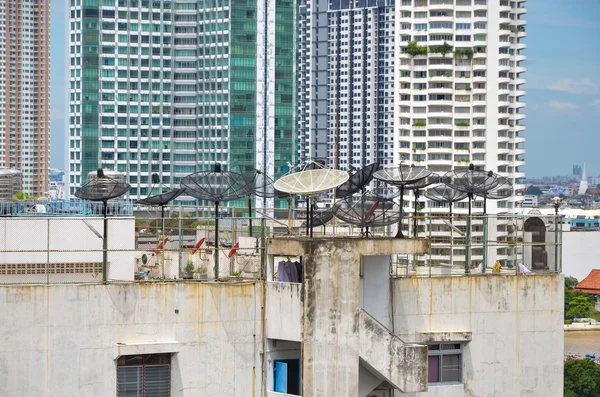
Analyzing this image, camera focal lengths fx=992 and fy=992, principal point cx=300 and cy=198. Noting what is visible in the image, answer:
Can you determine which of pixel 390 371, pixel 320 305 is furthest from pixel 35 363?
pixel 390 371

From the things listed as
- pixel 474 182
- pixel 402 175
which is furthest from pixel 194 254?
pixel 474 182

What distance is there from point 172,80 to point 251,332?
134716 mm

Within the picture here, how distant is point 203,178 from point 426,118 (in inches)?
4238

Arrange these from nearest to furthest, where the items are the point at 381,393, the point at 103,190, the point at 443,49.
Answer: the point at 381,393
the point at 103,190
the point at 443,49

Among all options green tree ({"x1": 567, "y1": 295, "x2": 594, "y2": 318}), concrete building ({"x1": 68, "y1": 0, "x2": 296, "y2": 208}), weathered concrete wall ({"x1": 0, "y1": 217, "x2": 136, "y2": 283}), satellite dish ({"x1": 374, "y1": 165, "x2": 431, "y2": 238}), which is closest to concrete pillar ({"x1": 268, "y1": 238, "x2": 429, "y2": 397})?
satellite dish ({"x1": 374, "y1": 165, "x2": 431, "y2": 238})

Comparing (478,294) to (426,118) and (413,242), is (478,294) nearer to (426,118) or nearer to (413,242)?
(413,242)

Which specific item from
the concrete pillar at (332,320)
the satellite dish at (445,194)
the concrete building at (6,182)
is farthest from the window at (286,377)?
the concrete building at (6,182)

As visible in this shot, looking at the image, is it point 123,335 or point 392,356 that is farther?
point 392,356

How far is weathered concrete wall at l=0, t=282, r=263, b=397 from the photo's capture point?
1535 centimetres

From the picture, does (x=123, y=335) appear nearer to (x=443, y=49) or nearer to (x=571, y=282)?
(x=571, y=282)

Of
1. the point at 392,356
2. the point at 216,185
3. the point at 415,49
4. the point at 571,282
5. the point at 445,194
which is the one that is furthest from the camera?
the point at 415,49

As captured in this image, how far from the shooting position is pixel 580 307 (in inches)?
4564

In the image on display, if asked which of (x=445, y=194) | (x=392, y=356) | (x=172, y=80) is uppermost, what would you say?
(x=172, y=80)

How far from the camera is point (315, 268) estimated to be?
15.6 metres
